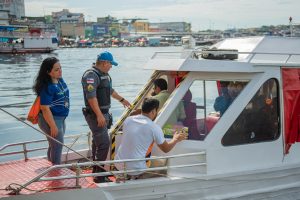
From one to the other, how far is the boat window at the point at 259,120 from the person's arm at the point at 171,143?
63 cm

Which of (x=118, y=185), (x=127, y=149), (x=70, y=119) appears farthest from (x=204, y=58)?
(x=70, y=119)

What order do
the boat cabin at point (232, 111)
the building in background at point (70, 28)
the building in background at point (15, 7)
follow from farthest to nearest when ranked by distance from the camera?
the building in background at point (70, 28) < the building in background at point (15, 7) < the boat cabin at point (232, 111)

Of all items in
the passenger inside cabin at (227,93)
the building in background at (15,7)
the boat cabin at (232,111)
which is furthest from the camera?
the building in background at (15,7)

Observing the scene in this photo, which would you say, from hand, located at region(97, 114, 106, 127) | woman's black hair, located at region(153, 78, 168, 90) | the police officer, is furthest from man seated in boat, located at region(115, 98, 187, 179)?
woman's black hair, located at region(153, 78, 168, 90)

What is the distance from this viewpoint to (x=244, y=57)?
22.7 ft

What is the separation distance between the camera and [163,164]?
6105mm

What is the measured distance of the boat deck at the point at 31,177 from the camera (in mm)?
5168

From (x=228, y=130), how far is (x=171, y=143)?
0.87m

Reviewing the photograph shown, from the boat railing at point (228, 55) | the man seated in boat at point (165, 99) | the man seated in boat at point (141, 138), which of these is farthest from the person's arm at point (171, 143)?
the boat railing at point (228, 55)

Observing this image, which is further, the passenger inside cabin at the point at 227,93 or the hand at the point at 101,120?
the passenger inside cabin at the point at 227,93

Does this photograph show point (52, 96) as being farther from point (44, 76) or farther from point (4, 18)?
point (4, 18)

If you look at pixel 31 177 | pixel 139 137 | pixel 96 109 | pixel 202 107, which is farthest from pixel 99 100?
pixel 202 107

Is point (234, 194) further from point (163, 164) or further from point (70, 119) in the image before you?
point (70, 119)

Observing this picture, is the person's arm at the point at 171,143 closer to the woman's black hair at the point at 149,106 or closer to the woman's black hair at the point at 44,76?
the woman's black hair at the point at 149,106
